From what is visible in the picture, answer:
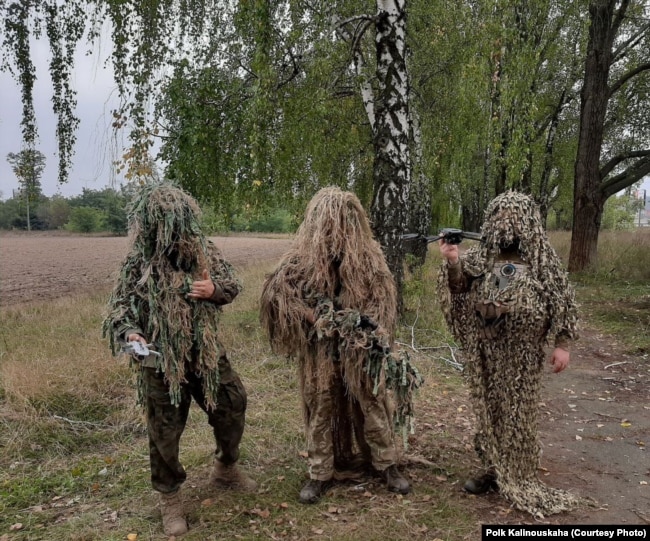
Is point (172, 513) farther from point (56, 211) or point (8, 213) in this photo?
point (56, 211)

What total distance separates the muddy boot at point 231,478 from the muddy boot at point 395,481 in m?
0.89

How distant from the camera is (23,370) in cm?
532

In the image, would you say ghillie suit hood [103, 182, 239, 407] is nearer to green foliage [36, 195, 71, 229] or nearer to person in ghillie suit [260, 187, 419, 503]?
person in ghillie suit [260, 187, 419, 503]

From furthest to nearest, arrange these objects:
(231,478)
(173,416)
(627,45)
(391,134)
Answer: (627,45) → (391,134) → (231,478) → (173,416)

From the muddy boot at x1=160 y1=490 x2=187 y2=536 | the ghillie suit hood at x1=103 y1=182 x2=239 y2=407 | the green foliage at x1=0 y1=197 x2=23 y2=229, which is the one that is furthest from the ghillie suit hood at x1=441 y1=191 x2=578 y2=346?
the green foliage at x1=0 y1=197 x2=23 y2=229

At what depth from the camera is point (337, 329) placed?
3.22 meters

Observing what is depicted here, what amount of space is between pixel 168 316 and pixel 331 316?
0.93m

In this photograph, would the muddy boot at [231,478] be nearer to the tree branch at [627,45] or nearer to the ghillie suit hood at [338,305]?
the ghillie suit hood at [338,305]

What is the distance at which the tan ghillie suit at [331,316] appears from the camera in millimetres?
3273

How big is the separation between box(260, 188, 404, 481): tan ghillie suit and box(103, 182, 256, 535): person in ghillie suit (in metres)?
0.40

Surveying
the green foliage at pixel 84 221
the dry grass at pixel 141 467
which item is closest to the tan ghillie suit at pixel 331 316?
the dry grass at pixel 141 467

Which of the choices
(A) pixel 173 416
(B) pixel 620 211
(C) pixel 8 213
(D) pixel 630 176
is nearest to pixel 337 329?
(A) pixel 173 416

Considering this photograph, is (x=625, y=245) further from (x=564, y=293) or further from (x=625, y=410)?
(x=564, y=293)

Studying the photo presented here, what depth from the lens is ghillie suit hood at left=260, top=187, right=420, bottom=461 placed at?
10.6 feet
